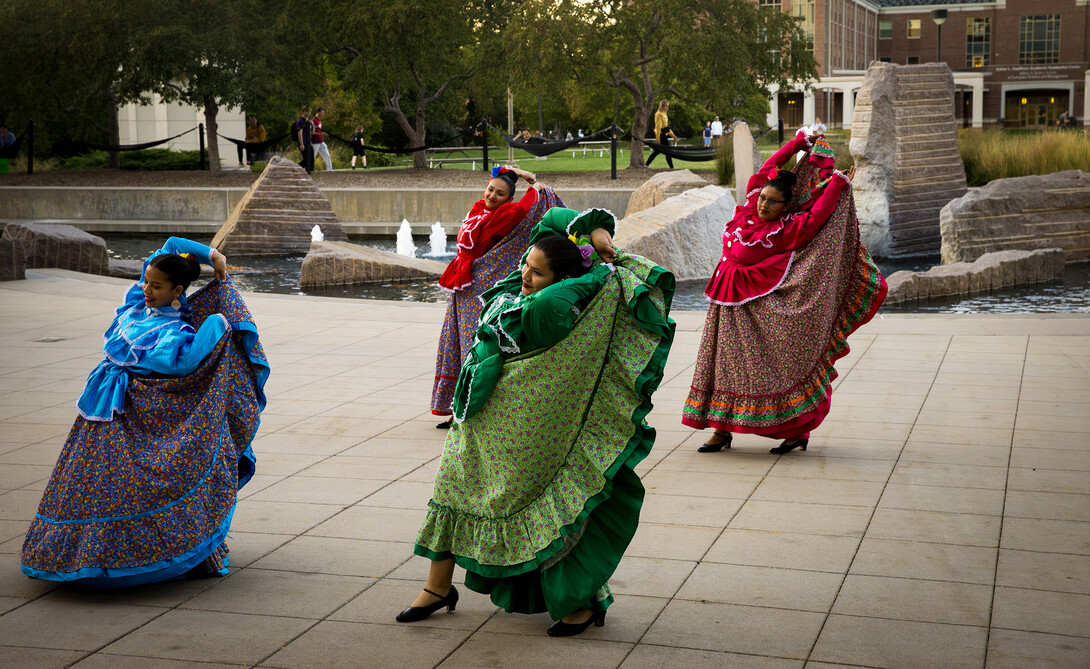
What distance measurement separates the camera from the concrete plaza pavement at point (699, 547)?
142 inches

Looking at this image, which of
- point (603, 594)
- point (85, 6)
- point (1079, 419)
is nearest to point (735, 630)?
point (603, 594)

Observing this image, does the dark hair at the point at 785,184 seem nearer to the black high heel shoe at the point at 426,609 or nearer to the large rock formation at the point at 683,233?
the black high heel shoe at the point at 426,609

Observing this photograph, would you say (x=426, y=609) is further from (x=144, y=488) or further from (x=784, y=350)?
(x=784, y=350)

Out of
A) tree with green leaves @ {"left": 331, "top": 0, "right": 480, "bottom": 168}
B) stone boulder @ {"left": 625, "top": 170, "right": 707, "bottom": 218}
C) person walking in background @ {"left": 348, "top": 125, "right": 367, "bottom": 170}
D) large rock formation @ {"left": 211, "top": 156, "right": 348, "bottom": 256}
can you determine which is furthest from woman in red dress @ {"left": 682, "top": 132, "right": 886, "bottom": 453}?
person walking in background @ {"left": 348, "top": 125, "right": 367, "bottom": 170}

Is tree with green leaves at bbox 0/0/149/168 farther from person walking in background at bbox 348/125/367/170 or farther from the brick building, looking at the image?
the brick building

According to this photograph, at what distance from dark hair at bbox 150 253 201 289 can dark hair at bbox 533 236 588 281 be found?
4.24 feet

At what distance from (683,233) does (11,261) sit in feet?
25.1

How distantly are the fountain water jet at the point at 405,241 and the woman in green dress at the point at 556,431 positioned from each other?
14770mm

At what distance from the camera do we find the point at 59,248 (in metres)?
15.0

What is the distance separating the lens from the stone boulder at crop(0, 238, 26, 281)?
44.3 feet

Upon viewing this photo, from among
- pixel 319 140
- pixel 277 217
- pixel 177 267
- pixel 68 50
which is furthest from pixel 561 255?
pixel 68 50

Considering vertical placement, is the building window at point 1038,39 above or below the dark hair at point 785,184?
above

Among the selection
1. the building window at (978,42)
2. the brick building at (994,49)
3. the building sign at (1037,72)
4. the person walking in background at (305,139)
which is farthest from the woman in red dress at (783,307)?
the building window at (978,42)

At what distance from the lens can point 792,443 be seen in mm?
6145
